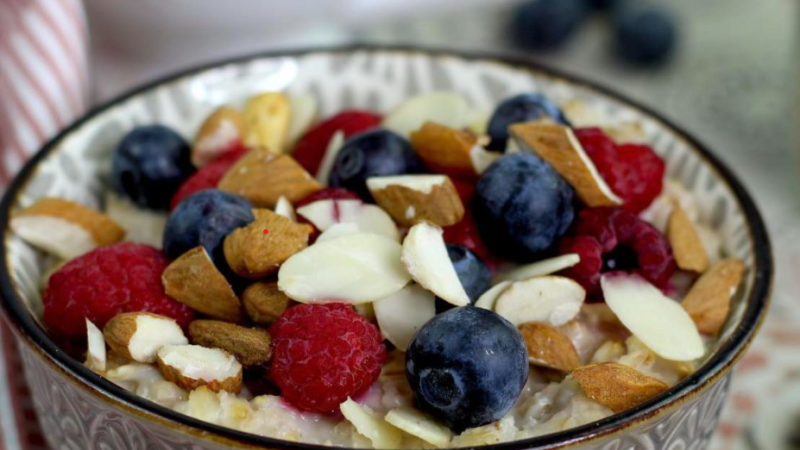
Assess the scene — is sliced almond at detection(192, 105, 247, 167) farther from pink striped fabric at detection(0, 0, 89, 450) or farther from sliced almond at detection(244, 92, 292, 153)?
pink striped fabric at detection(0, 0, 89, 450)

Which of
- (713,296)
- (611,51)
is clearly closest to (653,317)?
(713,296)

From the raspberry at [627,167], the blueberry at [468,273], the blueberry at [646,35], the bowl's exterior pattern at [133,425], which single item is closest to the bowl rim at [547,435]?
the bowl's exterior pattern at [133,425]

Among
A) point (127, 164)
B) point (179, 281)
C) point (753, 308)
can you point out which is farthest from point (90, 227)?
point (753, 308)

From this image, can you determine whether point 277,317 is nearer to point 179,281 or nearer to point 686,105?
point 179,281

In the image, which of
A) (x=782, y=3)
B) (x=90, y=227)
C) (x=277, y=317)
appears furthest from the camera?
(x=782, y=3)

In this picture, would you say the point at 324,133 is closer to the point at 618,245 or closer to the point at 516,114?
the point at 516,114

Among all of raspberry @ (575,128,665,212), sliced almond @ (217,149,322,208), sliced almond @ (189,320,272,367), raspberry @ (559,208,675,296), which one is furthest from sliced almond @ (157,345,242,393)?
raspberry @ (575,128,665,212)

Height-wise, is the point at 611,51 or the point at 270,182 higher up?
the point at 270,182
